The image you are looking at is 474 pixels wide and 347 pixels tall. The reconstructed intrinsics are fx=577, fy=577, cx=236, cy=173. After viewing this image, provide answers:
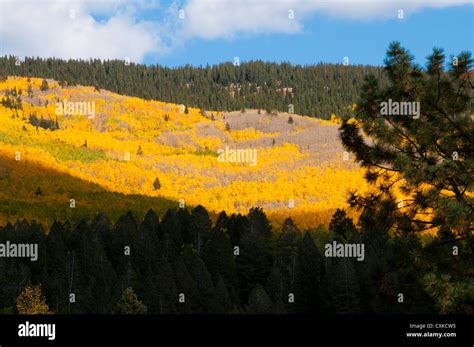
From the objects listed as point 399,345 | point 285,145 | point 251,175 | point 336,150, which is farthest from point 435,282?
point 285,145

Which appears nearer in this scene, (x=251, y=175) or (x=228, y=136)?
(x=251, y=175)

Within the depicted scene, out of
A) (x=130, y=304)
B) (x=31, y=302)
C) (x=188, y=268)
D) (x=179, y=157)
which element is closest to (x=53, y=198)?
(x=188, y=268)

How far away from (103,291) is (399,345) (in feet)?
148

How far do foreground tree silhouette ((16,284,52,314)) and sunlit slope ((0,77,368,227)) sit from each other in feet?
97.7

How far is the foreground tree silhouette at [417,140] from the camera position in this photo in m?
17.1

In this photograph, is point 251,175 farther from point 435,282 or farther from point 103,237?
point 435,282

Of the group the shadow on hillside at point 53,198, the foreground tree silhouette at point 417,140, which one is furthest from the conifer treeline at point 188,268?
the foreground tree silhouette at point 417,140

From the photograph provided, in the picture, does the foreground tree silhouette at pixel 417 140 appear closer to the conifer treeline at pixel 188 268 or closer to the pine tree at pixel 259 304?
the conifer treeline at pixel 188 268

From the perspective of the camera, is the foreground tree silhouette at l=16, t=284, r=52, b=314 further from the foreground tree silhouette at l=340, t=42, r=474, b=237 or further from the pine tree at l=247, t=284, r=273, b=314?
the foreground tree silhouette at l=340, t=42, r=474, b=237

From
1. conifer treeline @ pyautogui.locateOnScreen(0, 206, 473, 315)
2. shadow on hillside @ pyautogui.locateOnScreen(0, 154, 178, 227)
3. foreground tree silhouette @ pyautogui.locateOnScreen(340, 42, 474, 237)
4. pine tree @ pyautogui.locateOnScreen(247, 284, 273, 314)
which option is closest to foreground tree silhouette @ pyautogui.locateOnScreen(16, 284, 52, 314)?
conifer treeline @ pyautogui.locateOnScreen(0, 206, 473, 315)

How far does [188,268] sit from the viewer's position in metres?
61.6

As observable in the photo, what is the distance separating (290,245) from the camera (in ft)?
232

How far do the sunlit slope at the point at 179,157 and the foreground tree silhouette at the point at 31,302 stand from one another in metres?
29.8

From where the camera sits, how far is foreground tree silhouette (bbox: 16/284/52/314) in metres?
48.0
